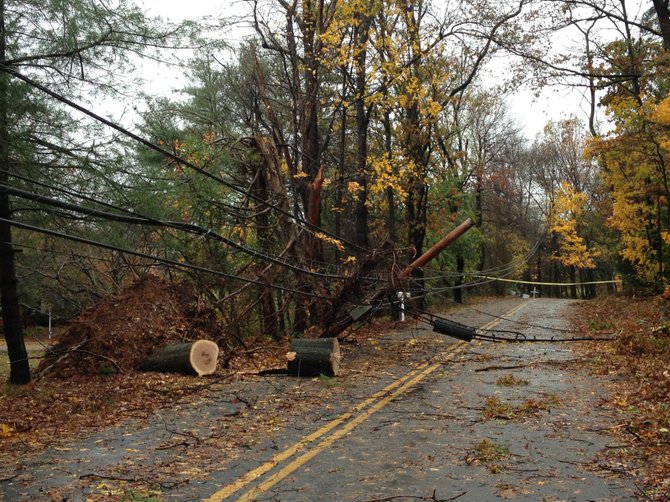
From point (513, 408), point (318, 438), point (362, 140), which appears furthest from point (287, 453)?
point (362, 140)

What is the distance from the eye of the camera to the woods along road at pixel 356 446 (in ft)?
18.5

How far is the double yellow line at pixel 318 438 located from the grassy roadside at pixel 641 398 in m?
3.00

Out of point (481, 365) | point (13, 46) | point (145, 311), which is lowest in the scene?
point (481, 365)

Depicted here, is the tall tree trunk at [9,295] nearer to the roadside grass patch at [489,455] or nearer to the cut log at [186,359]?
the cut log at [186,359]

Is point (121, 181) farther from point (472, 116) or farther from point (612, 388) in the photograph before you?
point (472, 116)

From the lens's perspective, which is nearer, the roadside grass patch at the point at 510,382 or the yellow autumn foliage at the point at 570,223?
the roadside grass patch at the point at 510,382

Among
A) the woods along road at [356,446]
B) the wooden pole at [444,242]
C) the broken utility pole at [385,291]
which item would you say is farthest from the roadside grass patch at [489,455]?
the wooden pole at [444,242]

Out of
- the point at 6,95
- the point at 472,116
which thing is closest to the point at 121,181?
the point at 6,95

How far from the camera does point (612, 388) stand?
34.5 feet

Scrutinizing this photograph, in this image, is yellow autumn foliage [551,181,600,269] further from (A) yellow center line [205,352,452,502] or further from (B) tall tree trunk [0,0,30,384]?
(B) tall tree trunk [0,0,30,384]

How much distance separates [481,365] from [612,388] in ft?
12.0

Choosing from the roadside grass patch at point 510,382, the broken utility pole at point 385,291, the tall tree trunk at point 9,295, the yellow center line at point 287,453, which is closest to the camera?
the yellow center line at point 287,453

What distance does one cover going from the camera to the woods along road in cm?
563

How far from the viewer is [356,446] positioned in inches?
282
